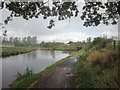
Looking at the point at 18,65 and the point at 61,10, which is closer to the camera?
the point at 61,10

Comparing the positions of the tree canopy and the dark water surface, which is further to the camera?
the dark water surface

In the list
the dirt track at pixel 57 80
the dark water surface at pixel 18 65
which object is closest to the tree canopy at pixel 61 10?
the dirt track at pixel 57 80

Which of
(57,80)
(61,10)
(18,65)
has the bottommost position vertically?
(18,65)

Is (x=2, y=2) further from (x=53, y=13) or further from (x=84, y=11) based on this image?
(x=84, y=11)

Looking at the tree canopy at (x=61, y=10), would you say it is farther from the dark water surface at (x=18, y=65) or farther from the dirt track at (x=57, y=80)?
the dark water surface at (x=18, y=65)

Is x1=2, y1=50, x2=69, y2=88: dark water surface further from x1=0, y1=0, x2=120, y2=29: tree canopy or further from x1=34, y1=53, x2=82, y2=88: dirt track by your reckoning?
x1=0, y1=0, x2=120, y2=29: tree canopy

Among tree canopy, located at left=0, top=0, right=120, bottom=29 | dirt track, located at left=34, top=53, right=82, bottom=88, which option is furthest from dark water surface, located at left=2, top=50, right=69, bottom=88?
tree canopy, located at left=0, top=0, right=120, bottom=29

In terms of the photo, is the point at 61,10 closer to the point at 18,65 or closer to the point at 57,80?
the point at 57,80

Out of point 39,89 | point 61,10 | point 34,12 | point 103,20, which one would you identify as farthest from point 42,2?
point 39,89

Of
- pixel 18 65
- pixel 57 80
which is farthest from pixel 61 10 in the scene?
pixel 18 65

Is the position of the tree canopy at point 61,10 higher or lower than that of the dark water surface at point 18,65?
higher

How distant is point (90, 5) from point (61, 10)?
1.39m

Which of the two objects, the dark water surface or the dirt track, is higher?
the dirt track

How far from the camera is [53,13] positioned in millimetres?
5102
